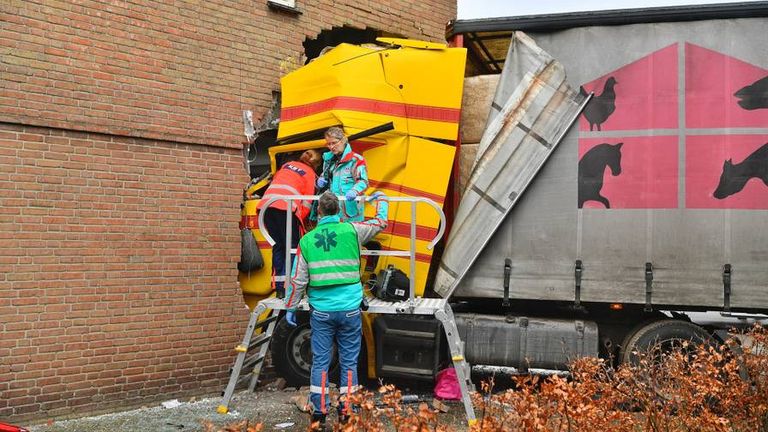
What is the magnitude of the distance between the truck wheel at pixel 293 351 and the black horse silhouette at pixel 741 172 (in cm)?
425

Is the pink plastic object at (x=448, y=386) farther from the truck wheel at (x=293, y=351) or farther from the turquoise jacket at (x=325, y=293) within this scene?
the turquoise jacket at (x=325, y=293)

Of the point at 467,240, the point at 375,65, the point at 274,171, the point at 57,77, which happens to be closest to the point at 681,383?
the point at 467,240

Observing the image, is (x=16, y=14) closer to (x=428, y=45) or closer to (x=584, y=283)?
(x=428, y=45)

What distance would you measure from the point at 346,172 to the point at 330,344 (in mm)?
1647

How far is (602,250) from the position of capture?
6.63 meters

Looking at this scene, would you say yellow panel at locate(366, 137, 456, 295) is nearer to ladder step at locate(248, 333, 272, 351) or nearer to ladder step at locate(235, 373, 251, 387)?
ladder step at locate(248, 333, 272, 351)

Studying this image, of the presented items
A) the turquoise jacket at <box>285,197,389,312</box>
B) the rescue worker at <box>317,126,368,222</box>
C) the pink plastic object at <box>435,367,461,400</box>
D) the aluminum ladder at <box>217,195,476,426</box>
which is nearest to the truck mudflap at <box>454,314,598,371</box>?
the pink plastic object at <box>435,367,461,400</box>

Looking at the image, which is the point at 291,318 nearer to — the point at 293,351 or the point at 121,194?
the point at 293,351

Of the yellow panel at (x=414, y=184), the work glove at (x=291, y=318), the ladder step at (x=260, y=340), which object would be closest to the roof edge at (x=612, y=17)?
the yellow panel at (x=414, y=184)

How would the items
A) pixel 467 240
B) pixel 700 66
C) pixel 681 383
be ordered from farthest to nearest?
pixel 467 240, pixel 700 66, pixel 681 383

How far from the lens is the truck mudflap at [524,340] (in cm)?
684

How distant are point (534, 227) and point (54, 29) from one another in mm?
4784

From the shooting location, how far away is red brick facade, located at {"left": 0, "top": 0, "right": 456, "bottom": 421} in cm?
605

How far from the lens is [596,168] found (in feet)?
21.9
